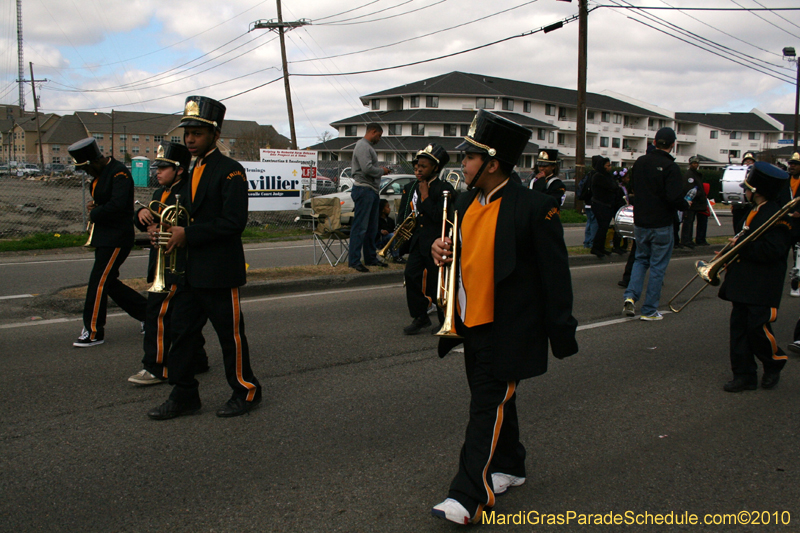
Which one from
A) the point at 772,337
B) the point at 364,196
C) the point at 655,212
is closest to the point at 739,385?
the point at 772,337

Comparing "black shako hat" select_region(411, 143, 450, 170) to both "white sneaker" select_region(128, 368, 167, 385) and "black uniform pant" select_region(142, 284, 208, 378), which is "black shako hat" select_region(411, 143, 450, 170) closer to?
"black uniform pant" select_region(142, 284, 208, 378)

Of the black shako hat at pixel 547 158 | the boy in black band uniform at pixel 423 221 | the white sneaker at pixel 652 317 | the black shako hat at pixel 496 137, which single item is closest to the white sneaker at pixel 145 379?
the boy in black band uniform at pixel 423 221

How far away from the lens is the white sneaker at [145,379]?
17.0 ft

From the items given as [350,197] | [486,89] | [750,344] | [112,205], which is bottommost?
[750,344]

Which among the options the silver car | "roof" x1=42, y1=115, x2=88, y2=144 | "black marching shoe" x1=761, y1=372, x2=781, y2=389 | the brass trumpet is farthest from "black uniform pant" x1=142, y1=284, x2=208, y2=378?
"roof" x1=42, y1=115, x2=88, y2=144

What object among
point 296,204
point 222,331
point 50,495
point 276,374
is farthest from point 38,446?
point 296,204

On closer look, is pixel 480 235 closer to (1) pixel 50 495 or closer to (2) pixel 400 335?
(1) pixel 50 495

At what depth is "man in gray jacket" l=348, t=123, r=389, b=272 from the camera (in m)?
10.2

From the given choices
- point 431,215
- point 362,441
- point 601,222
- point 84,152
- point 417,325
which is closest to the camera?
point 362,441

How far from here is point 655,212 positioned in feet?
25.3

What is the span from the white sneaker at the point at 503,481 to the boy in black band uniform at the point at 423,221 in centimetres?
265

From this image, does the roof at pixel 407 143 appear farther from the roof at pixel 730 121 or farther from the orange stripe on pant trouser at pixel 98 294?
the orange stripe on pant trouser at pixel 98 294

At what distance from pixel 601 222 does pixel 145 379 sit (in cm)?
998

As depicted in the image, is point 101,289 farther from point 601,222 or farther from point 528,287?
point 601,222
